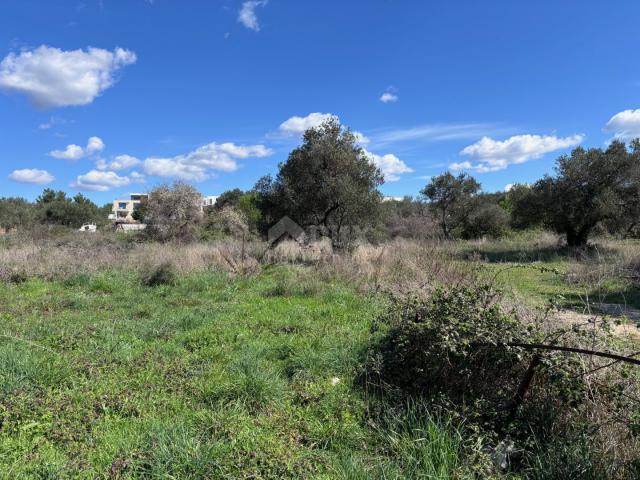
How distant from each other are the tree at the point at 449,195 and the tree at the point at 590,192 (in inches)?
349

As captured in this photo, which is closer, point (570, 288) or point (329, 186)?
point (570, 288)

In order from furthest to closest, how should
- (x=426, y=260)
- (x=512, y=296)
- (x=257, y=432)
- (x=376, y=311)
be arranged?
(x=426, y=260), (x=376, y=311), (x=512, y=296), (x=257, y=432)

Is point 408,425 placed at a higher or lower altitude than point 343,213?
lower

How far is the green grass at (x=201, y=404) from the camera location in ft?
8.54

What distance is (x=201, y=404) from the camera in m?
3.46

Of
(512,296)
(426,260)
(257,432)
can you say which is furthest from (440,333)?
(426,260)

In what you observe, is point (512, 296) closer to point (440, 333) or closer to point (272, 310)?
point (440, 333)

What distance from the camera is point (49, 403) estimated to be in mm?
3371

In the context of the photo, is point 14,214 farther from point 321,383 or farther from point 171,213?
point 321,383

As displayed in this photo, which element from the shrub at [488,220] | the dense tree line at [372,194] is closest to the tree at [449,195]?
the shrub at [488,220]

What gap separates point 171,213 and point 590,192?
67.3ft

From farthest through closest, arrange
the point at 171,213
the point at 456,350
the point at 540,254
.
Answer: the point at 171,213 → the point at 540,254 → the point at 456,350

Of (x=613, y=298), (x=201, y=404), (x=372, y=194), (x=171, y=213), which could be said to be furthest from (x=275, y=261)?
(x=171, y=213)

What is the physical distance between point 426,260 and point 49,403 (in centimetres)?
Result: 729
